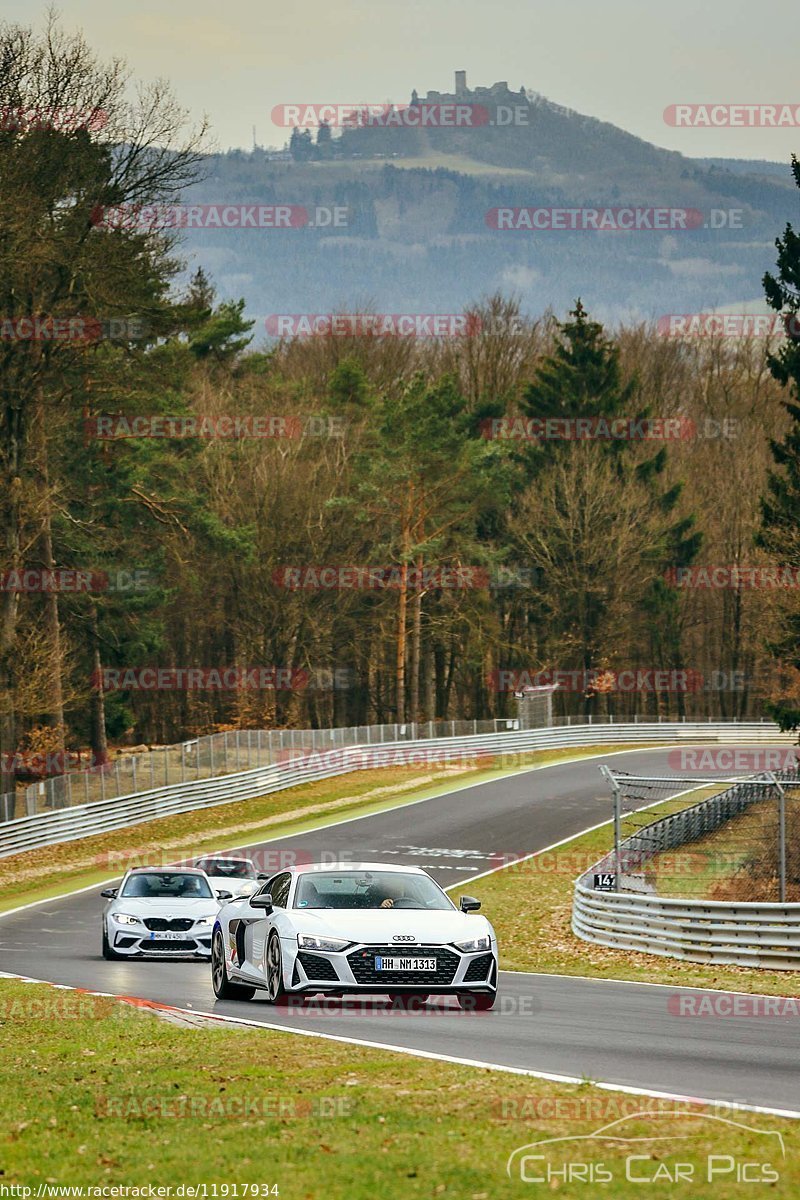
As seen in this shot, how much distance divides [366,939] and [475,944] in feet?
3.17

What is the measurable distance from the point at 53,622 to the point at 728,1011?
116 feet

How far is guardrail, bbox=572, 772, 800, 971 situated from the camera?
70.1 feet

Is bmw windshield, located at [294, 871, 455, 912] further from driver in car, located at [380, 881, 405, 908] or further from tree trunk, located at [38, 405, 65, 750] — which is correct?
tree trunk, located at [38, 405, 65, 750]

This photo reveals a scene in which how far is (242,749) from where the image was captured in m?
55.0

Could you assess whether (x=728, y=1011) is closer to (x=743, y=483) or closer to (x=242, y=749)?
(x=242, y=749)

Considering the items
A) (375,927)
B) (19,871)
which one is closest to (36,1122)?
(375,927)

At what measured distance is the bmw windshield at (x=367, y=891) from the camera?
15.4 meters

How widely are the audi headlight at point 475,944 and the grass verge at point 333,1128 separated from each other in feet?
9.71

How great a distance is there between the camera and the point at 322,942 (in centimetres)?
1463
